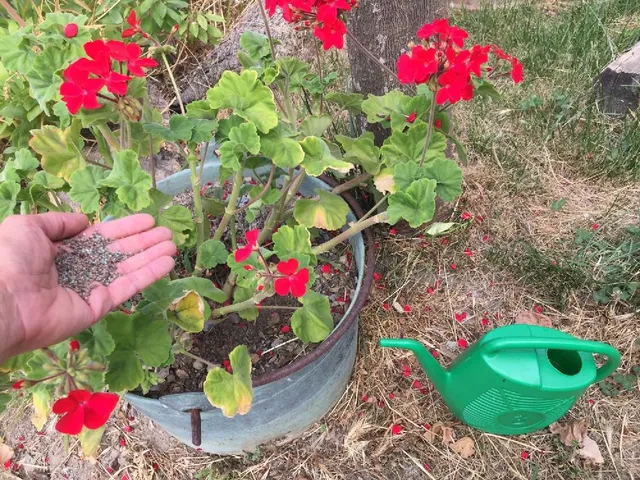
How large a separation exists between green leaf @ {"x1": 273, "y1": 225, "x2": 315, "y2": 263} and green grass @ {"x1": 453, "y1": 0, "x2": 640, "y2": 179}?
124cm

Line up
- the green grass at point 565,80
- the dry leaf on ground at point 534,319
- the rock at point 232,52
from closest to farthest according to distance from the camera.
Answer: the dry leaf on ground at point 534,319 → the green grass at point 565,80 → the rock at point 232,52

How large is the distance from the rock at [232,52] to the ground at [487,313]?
954mm

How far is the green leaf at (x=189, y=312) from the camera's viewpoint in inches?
44.8

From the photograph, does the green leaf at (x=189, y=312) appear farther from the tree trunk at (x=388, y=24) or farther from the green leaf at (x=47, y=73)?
the tree trunk at (x=388, y=24)

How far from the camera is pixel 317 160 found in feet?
4.08

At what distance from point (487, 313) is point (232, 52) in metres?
1.72

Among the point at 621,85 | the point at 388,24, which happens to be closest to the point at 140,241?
the point at 388,24

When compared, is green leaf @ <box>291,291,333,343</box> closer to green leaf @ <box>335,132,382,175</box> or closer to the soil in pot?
the soil in pot

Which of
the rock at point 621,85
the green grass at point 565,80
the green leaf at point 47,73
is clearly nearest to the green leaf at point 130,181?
the green leaf at point 47,73

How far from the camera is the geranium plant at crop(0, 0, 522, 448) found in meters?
1.04

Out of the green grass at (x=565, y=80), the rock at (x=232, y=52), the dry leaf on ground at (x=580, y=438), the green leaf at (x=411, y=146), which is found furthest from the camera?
the rock at (x=232, y=52)

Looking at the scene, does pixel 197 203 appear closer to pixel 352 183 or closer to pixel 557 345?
pixel 352 183

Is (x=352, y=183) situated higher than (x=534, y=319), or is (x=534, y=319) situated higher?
(x=352, y=183)

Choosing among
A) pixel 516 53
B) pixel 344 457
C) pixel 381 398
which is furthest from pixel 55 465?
pixel 516 53
